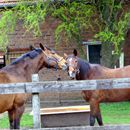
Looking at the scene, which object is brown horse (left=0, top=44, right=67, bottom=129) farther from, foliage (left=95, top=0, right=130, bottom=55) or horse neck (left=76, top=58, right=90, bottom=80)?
foliage (left=95, top=0, right=130, bottom=55)

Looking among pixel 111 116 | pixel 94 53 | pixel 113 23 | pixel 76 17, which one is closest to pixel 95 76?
pixel 111 116

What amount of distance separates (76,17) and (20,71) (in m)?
8.03

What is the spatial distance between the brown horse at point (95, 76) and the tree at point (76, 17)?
5.57m

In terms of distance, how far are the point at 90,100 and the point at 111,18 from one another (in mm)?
7935

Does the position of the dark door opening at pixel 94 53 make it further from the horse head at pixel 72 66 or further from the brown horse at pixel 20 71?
the brown horse at pixel 20 71

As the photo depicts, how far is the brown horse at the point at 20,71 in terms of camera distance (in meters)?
7.57

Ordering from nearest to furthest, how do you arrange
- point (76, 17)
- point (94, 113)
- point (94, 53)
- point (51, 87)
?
point (51, 87)
point (94, 113)
point (76, 17)
point (94, 53)

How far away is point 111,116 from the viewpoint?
13438mm

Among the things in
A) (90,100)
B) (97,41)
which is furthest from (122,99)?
(97,41)

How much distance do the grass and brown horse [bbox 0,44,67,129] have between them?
2965 millimetres

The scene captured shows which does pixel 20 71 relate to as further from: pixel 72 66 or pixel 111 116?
pixel 111 116

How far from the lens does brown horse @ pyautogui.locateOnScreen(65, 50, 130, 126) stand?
30.4 ft

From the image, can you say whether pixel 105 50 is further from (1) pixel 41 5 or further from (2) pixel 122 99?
(2) pixel 122 99

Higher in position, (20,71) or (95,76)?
(20,71)
